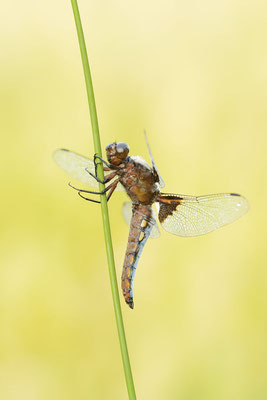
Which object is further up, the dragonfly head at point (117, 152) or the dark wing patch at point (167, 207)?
the dragonfly head at point (117, 152)

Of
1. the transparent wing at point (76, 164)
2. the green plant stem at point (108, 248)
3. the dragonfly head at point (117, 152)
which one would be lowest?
the green plant stem at point (108, 248)

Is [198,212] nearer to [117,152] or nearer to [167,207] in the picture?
[167,207]

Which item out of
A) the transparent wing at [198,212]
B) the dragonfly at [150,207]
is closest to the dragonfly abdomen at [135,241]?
the dragonfly at [150,207]

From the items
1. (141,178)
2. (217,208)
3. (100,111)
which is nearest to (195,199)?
(217,208)

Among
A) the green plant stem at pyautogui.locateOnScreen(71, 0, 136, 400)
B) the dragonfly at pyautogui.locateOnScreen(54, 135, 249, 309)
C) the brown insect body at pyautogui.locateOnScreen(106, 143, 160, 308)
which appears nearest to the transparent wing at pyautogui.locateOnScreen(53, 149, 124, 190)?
the dragonfly at pyautogui.locateOnScreen(54, 135, 249, 309)

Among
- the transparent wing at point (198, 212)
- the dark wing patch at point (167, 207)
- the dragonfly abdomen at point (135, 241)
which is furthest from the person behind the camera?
the dark wing patch at point (167, 207)

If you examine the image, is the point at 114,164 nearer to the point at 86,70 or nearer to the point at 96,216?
the point at 86,70

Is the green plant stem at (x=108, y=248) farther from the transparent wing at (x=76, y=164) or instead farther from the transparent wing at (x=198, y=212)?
the transparent wing at (x=76, y=164)

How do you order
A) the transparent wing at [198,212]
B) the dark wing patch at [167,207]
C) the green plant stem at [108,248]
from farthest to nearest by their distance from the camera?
the dark wing patch at [167,207], the transparent wing at [198,212], the green plant stem at [108,248]
